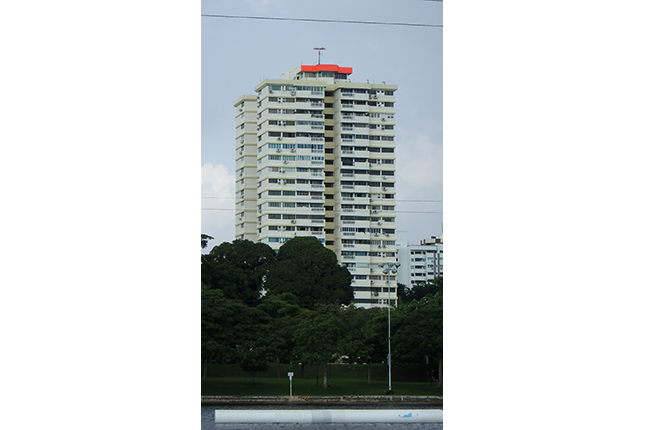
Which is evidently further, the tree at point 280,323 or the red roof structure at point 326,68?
the red roof structure at point 326,68

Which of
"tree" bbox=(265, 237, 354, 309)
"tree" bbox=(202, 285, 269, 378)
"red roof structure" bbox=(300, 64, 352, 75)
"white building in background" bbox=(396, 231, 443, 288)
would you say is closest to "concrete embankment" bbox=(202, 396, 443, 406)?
"tree" bbox=(202, 285, 269, 378)

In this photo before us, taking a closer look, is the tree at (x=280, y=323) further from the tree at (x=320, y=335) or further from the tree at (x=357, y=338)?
the tree at (x=357, y=338)

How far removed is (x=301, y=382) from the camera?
6180mm

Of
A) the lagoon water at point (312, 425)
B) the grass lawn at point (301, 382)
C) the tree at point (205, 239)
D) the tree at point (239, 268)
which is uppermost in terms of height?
the tree at point (205, 239)

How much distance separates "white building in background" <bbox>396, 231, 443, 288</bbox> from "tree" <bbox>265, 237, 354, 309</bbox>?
0.44 m

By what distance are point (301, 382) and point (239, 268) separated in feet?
3.23

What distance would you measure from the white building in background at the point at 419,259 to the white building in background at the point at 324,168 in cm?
8

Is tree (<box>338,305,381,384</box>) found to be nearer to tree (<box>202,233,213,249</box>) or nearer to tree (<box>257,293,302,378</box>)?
tree (<box>257,293,302,378</box>)

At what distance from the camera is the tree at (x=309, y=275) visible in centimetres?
613

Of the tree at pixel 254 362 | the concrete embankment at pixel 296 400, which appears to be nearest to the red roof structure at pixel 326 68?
the tree at pixel 254 362

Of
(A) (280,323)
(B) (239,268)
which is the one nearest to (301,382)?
(A) (280,323)

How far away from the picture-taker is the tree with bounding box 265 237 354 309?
6129 millimetres
